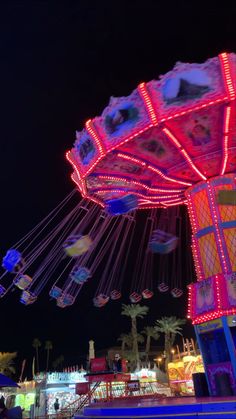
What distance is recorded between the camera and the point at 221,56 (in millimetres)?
10758

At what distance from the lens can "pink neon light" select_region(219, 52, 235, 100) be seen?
10766 mm

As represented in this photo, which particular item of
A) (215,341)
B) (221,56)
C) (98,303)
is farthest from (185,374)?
(221,56)

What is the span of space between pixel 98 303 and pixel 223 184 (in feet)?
31.3

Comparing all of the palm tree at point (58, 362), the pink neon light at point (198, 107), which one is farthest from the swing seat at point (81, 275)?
the palm tree at point (58, 362)

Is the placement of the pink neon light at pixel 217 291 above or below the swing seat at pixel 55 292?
below

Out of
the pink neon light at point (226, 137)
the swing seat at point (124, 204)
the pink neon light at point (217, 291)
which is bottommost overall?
the pink neon light at point (217, 291)

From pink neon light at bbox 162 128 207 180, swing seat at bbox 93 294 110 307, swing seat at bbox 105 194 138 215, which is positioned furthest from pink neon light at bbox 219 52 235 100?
swing seat at bbox 93 294 110 307

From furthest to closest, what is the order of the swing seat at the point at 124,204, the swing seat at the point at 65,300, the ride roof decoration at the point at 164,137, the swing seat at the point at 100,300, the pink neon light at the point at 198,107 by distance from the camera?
1. the swing seat at the point at 100,300
2. the swing seat at the point at 65,300
3. the swing seat at the point at 124,204
4. the pink neon light at the point at 198,107
5. the ride roof decoration at the point at 164,137

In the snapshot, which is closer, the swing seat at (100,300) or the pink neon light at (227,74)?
the pink neon light at (227,74)

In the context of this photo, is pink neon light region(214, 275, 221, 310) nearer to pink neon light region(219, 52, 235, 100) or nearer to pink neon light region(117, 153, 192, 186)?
pink neon light region(117, 153, 192, 186)

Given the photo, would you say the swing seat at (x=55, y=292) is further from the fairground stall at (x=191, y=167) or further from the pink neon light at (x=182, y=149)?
the pink neon light at (x=182, y=149)

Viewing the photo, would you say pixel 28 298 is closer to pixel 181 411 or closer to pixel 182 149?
pixel 182 149

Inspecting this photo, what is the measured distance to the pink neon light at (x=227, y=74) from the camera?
35.3 feet

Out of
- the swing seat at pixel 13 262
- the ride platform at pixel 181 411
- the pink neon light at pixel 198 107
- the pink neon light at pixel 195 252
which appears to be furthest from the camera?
the swing seat at pixel 13 262
